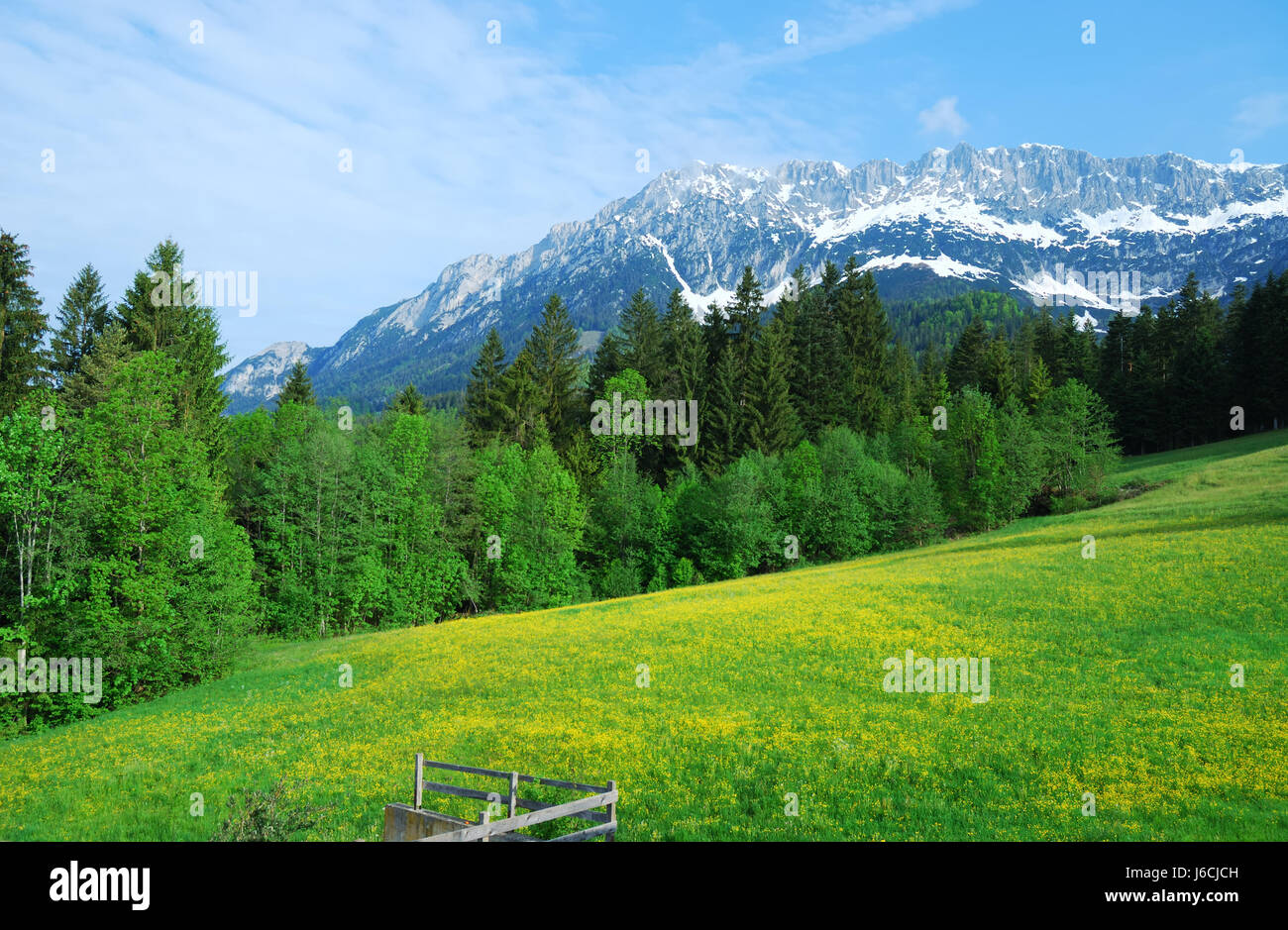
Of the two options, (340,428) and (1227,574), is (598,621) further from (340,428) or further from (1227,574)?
(340,428)

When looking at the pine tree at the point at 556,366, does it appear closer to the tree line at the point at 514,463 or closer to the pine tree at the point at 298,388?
the tree line at the point at 514,463

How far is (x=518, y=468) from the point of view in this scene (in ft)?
234

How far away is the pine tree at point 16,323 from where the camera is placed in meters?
47.5

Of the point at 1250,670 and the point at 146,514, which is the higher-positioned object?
the point at 146,514

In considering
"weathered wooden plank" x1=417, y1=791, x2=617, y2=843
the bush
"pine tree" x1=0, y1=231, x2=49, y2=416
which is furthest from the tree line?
"weathered wooden plank" x1=417, y1=791, x2=617, y2=843

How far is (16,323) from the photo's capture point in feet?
158

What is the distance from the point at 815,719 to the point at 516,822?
12.7 metres

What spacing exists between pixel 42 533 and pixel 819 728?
125 feet

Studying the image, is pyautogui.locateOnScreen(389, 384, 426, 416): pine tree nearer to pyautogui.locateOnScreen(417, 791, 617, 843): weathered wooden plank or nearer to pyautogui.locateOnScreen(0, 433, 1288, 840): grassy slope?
pyautogui.locateOnScreen(0, 433, 1288, 840): grassy slope

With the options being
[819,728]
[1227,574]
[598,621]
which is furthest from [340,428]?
[1227,574]

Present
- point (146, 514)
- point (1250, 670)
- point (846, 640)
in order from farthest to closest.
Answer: point (146, 514) → point (846, 640) → point (1250, 670)

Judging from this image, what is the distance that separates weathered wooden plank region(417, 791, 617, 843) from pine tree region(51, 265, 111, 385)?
5877 cm

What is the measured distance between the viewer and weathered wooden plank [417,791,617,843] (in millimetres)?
10500

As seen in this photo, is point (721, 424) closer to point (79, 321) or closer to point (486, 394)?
point (486, 394)
